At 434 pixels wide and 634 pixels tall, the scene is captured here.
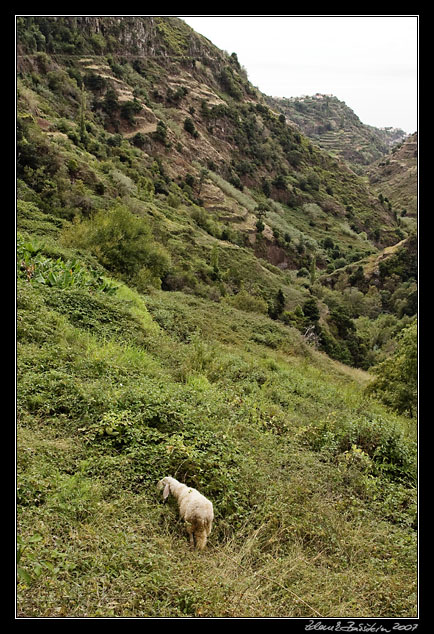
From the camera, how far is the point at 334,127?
508 ft

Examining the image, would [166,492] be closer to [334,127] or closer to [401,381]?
[401,381]

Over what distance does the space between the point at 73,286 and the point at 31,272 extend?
41.8 inches

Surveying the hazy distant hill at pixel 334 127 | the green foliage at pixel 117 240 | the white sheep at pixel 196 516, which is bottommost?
the white sheep at pixel 196 516

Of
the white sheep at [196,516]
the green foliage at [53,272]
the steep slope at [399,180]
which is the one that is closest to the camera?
the white sheep at [196,516]

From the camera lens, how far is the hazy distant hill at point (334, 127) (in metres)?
136

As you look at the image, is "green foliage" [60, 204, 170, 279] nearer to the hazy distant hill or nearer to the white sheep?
the white sheep

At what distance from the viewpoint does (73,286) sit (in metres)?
11.0

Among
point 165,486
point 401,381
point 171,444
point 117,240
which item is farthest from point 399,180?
point 165,486

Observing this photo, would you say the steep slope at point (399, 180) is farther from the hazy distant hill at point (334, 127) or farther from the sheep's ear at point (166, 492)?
the sheep's ear at point (166, 492)

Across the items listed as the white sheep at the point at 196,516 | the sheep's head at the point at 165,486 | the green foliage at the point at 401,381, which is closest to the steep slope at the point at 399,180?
the green foliage at the point at 401,381

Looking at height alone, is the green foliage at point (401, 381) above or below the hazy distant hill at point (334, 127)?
below

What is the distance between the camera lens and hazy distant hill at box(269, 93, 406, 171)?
135750 millimetres

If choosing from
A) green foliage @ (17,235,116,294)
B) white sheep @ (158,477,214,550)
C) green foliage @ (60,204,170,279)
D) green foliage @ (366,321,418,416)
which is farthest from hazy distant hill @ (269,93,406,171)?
white sheep @ (158,477,214,550)

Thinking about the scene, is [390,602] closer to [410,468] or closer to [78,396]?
[410,468]
